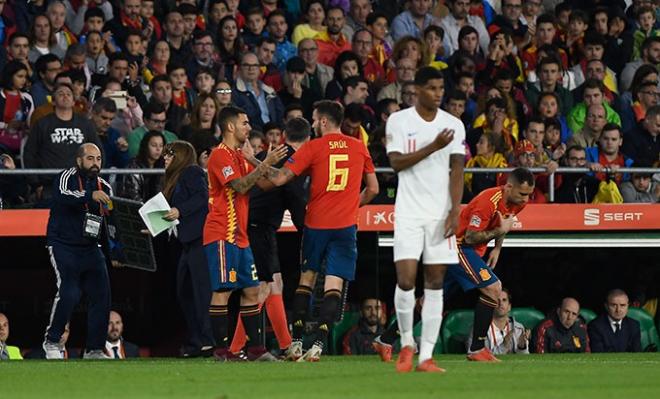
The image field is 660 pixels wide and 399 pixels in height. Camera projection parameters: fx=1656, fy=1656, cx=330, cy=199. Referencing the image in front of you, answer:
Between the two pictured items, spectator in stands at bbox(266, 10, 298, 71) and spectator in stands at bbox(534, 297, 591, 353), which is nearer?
spectator in stands at bbox(534, 297, 591, 353)

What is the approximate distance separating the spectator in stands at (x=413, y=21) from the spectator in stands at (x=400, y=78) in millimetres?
1635

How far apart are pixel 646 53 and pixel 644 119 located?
7.68 ft

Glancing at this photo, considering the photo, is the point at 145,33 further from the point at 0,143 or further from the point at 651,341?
the point at 651,341

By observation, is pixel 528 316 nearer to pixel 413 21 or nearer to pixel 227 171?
pixel 413 21

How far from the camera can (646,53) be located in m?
22.4

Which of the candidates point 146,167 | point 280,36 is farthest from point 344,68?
point 146,167

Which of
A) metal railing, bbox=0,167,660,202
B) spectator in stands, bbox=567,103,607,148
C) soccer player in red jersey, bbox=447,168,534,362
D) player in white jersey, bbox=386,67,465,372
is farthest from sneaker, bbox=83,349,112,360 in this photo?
spectator in stands, bbox=567,103,607,148

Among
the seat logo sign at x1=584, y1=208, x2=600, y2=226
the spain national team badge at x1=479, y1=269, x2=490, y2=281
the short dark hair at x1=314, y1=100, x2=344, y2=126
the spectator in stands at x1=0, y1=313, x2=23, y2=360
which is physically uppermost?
the short dark hair at x1=314, y1=100, x2=344, y2=126

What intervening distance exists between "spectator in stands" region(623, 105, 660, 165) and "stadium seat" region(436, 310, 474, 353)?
118 inches

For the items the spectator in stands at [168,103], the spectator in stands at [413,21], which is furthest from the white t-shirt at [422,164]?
the spectator in stands at [413,21]

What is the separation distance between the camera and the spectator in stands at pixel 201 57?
19.9 m

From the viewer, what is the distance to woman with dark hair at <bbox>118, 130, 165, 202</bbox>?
1756 centimetres

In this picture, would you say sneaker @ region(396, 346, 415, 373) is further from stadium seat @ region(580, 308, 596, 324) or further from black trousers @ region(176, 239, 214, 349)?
stadium seat @ region(580, 308, 596, 324)

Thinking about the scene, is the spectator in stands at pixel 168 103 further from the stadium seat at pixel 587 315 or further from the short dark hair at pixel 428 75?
the short dark hair at pixel 428 75
